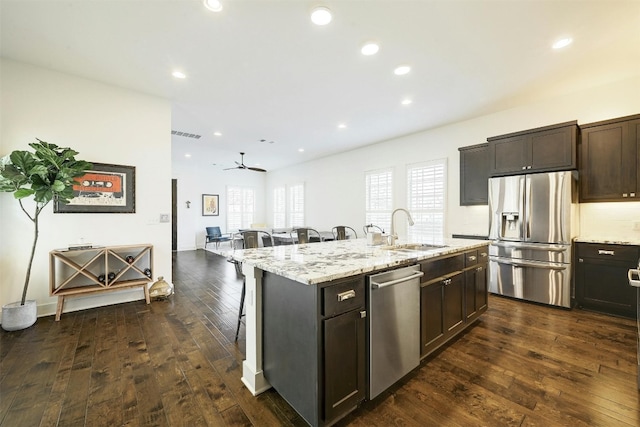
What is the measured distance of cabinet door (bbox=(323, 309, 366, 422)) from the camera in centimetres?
146

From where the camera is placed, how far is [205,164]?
9102 mm

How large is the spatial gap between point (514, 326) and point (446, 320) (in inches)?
47.3

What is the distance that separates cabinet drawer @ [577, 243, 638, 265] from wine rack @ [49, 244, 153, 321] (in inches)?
230

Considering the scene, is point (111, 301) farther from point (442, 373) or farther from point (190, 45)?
point (442, 373)

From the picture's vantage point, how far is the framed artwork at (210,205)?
9.45 m

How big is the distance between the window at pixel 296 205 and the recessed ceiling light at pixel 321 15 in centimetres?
655

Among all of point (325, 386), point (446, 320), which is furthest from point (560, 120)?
point (325, 386)

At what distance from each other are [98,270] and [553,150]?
641 centimetres

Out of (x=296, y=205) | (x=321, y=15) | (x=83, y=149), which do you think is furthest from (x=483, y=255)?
(x=296, y=205)

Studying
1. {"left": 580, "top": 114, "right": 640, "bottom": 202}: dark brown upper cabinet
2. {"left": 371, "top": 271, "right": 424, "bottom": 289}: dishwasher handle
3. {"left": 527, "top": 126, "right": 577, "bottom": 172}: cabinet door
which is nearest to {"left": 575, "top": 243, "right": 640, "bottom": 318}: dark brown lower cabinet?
{"left": 580, "top": 114, "right": 640, "bottom": 202}: dark brown upper cabinet

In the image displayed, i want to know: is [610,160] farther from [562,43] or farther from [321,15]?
[321,15]

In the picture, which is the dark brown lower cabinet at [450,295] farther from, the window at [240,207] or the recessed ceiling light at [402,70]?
the window at [240,207]

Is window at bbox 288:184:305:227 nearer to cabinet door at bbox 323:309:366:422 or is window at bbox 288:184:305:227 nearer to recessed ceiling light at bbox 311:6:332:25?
recessed ceiling light at bbox 311:6:332:25

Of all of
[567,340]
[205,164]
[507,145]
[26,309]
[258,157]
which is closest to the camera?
[567,340]
